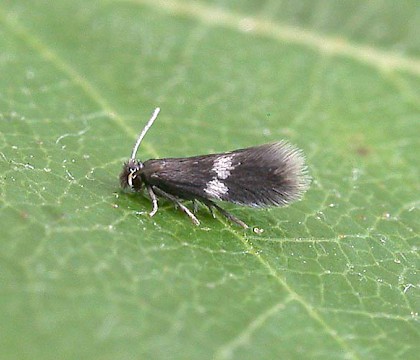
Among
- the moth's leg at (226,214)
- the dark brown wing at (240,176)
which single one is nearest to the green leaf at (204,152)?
the moth's leg at (226,214)

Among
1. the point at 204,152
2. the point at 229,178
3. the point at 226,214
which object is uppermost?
the point at 229,178

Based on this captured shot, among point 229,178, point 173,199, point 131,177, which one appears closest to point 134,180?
point 131,177

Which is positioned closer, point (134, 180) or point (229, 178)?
point (229, 178)

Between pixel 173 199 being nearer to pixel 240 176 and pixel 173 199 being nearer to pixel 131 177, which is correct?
pixel 131 177

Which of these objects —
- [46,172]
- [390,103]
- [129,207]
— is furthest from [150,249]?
[390,103]

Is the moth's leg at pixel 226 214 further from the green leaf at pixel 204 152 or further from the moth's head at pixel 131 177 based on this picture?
the moth's head at pixel 131 177

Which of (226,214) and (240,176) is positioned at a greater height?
(240,176)
